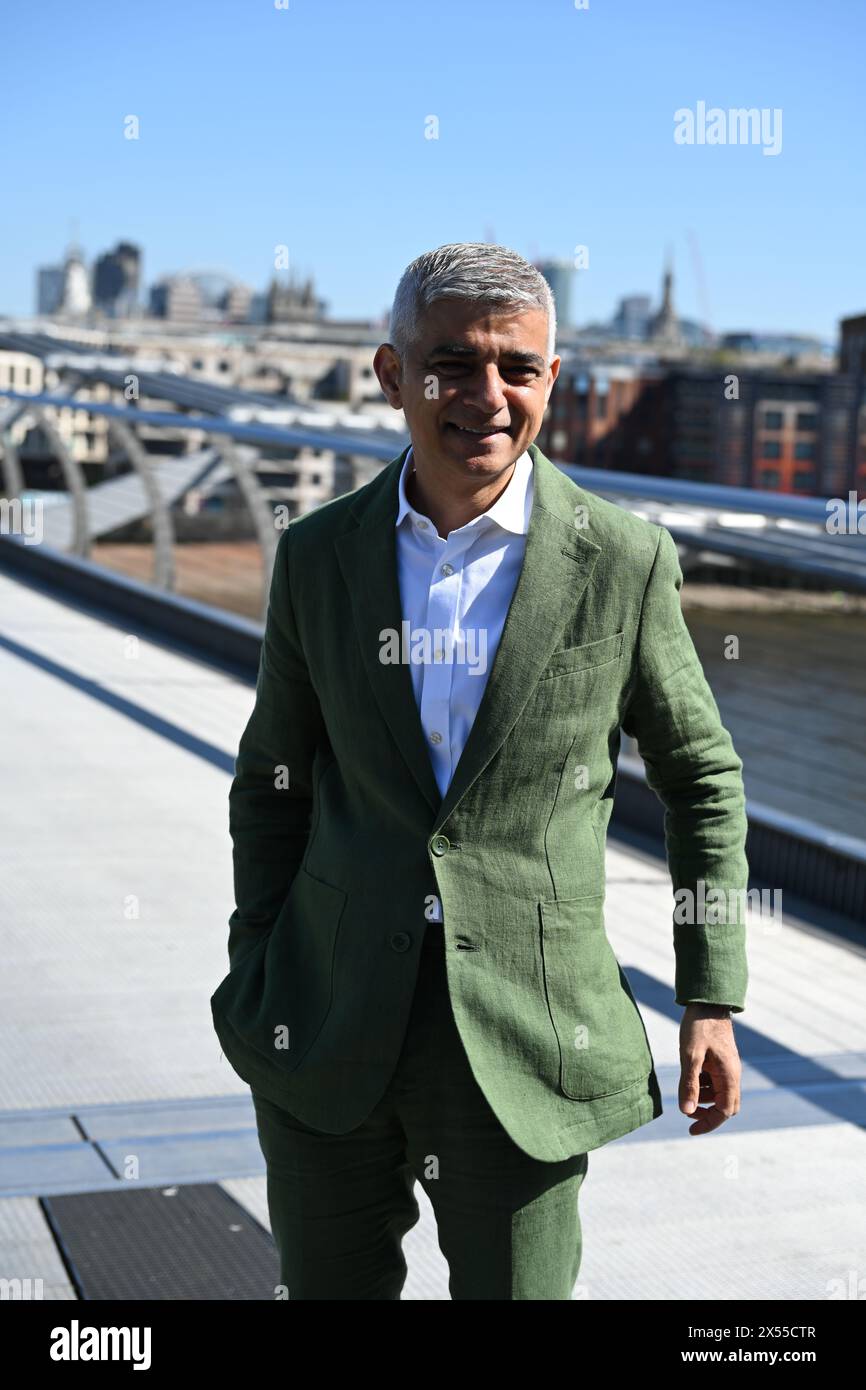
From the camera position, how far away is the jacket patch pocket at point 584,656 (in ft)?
5.82

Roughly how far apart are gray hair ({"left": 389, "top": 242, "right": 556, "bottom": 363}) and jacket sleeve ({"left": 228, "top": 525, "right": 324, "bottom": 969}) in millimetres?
345

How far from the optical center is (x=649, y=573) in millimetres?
1823

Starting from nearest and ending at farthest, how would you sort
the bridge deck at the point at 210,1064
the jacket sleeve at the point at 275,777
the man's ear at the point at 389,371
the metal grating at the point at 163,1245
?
1. the man's ear at the point at 389,371
2. the jacket sleeve at the point at 275,777
3. the metal grating at the point at 163,1245
4. the bridge deck at the point at 210,1064

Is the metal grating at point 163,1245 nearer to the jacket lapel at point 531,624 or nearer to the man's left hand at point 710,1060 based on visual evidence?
the man's left hand at point 710,1060

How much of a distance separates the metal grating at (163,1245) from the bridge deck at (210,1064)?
50mm

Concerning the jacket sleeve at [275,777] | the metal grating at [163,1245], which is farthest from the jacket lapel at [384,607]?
the metal grating at [163,1245]

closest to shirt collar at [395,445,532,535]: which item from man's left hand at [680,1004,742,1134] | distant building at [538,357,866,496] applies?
man's left hand at [680,1004,742,1134]

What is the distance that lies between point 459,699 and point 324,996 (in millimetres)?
349

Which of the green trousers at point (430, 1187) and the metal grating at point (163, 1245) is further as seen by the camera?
the metal grating at point (163, 1245)

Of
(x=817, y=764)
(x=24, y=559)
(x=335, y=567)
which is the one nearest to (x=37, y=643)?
(x=24, y=559)

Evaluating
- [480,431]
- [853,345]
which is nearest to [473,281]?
[480,431]

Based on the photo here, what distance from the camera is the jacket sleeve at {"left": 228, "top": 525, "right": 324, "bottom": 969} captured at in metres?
1.93
